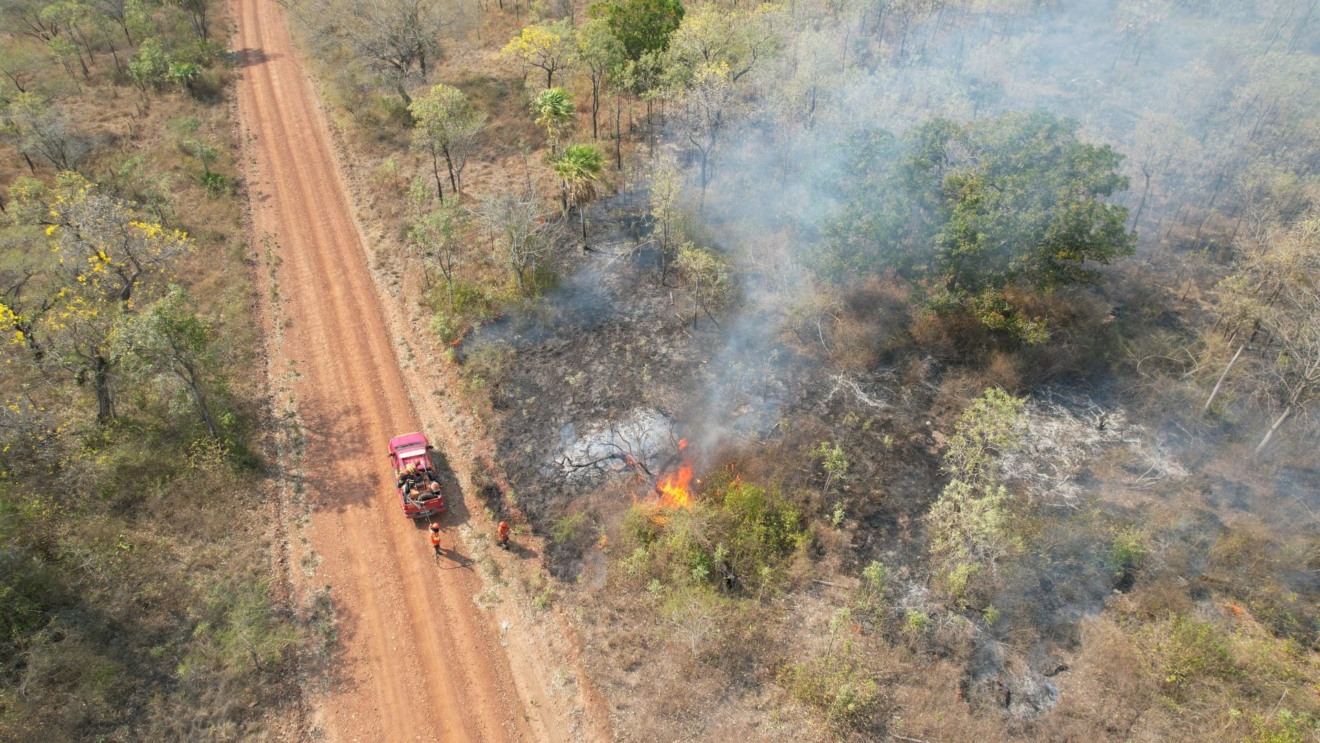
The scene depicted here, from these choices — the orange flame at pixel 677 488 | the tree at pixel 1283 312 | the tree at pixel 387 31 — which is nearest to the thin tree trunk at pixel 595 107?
the tree at pixel 387 31

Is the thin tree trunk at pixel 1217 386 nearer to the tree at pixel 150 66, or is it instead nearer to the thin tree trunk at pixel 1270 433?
the thin tree trunk at pixel 1270 433

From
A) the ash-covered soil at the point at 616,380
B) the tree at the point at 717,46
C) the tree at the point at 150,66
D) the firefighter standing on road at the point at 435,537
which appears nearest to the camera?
the firefighter standing on road at the point at 435,537

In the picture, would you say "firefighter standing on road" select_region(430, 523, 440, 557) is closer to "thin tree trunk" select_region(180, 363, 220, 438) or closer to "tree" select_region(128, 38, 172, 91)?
"thin tree trunk" select_region(180, 363, 220, 438)

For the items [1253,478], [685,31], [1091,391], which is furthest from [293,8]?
[1253,478]

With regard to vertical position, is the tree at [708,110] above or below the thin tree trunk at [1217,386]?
above

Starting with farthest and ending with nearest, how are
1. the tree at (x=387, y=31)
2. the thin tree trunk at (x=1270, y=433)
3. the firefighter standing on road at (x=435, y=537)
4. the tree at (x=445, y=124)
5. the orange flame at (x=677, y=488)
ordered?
the tree at (x=387, y=31), the tree at (x=445, y=124), the thin tree trunk at (x=1270, y=433), the orange flame at (x=677, y=488), the firefighter standing on road at (x=435, y=537)

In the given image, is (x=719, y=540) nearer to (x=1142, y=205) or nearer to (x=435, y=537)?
(x=435, y=537)
